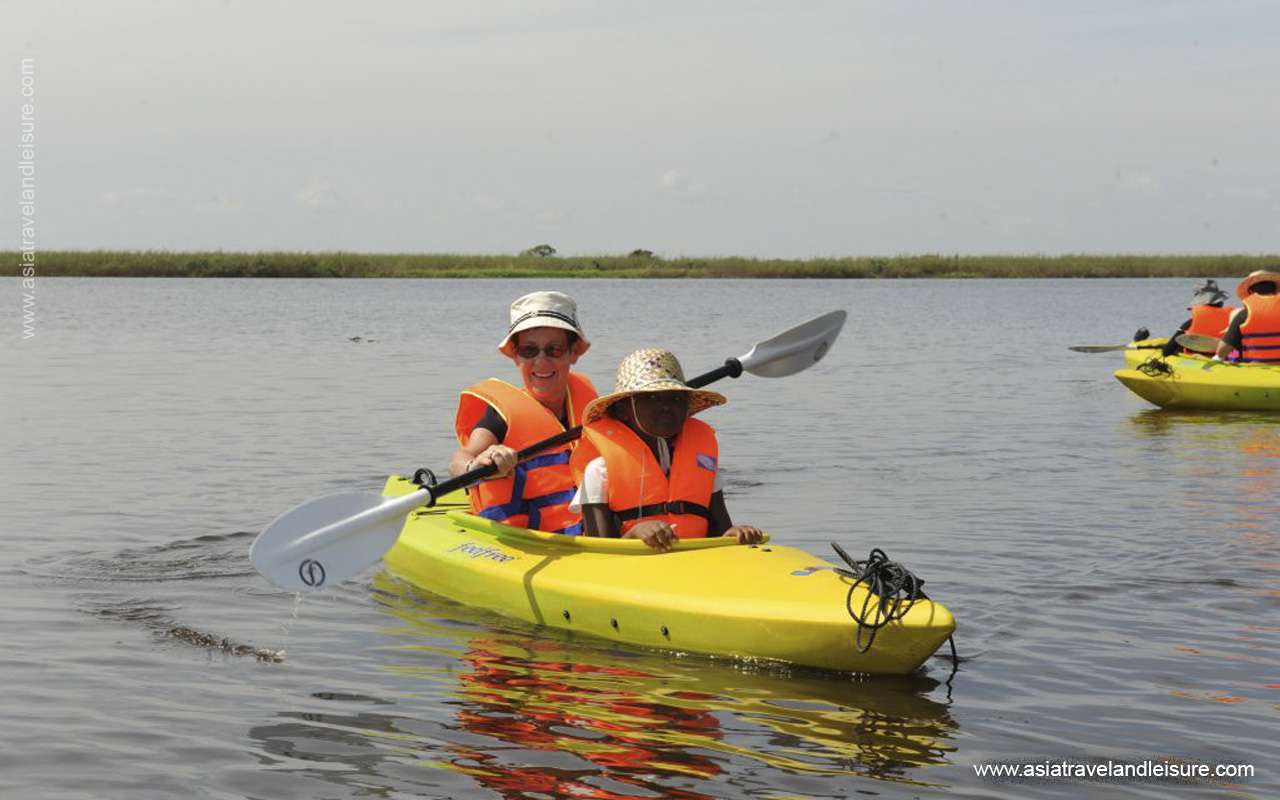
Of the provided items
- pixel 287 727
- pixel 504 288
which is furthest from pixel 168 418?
pixel 504 288

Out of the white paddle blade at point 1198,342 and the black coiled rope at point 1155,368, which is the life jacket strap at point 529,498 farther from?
the white paddle blade at point 1198,342

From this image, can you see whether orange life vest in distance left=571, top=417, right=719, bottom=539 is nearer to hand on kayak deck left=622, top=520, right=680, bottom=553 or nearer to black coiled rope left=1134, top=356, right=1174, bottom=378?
hand on kayak deck left=622, top=520, right=680, bottom=553

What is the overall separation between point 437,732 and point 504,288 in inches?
2455

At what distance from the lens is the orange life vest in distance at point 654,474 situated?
6527 millimetres

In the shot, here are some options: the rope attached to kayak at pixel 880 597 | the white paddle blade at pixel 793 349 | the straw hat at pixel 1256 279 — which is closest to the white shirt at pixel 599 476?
the rope attached to kayak at pixel 880 597

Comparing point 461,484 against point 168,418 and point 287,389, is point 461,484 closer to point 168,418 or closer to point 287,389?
point 168,418

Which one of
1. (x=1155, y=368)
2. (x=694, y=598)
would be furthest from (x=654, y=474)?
(x=1155, y=368)

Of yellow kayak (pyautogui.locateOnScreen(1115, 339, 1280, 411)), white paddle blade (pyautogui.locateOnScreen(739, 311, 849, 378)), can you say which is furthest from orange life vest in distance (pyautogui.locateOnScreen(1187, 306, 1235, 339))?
white paddle blade (pyautogui.locateOnScreen(739, 311, 849, 378))

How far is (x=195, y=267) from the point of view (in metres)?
67.4

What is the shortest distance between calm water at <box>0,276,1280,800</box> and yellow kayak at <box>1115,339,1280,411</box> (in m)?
0.25

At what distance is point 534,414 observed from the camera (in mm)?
7355

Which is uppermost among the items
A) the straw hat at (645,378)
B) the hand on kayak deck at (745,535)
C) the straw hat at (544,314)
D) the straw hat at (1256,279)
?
the straw hat at (1256,279)

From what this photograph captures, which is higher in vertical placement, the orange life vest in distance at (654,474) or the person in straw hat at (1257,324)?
the person in straw hat at (1257,324)

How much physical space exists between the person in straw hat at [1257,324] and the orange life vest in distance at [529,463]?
1022cm
